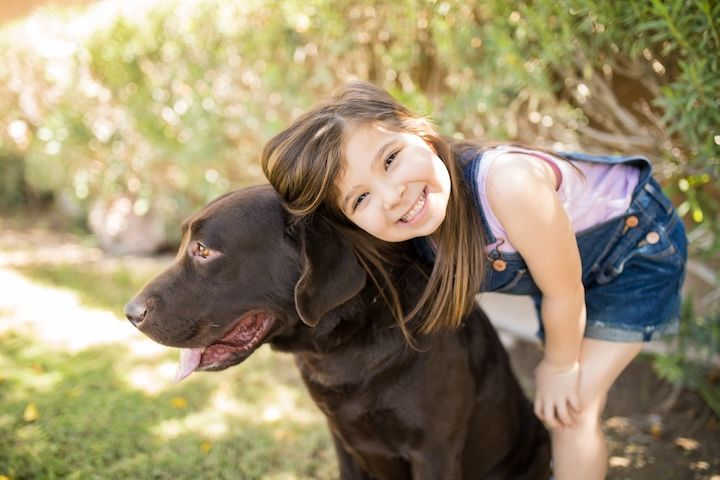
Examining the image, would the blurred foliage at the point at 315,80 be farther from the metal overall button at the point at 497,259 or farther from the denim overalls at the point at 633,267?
the metal overall button at the point at 497,259

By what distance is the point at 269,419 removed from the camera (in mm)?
3029

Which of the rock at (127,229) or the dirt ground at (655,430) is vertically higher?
the dirt ground at (655,430)

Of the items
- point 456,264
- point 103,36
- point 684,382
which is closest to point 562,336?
point 456,264

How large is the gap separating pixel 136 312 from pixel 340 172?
0.77 m

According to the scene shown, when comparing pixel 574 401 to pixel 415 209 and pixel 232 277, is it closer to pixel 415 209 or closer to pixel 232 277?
pixel 415 209

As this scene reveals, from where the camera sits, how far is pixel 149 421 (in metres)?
2.95

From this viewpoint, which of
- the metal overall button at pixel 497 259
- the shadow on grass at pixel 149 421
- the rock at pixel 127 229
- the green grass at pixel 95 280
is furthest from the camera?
the rock at pixel 127 229

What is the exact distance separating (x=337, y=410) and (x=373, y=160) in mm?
822

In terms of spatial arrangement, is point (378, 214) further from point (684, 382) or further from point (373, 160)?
point (684, 382)

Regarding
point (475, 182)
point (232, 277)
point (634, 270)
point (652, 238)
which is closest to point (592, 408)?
point (634, 270)

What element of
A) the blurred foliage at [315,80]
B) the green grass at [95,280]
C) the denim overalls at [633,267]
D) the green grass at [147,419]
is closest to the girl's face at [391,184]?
the denim overalls at [633,267]

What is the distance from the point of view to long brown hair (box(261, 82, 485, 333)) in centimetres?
177

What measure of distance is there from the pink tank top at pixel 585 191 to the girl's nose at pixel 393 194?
0.29 meters

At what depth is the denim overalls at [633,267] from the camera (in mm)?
2037
